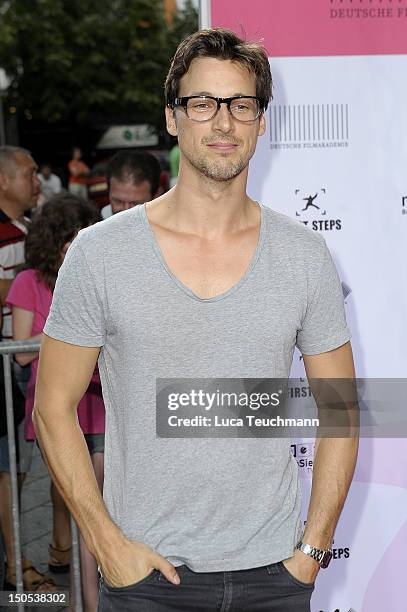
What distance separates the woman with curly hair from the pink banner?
1.60m

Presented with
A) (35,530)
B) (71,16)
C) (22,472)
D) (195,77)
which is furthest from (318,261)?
(71,16)

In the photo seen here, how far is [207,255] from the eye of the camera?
246 cm

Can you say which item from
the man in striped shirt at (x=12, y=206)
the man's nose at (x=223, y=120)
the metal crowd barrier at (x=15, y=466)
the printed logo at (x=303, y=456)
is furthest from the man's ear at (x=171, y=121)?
the man in striped shirt at (x=12, y=206)

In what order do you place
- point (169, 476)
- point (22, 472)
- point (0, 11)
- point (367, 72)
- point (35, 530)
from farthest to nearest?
point (0, 11)
point (35, 530)
point (22, 472)
point (367, 72)
point (169, 476)

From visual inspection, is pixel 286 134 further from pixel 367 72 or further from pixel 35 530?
pixel 35 530

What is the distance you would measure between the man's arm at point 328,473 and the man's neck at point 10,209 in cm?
360

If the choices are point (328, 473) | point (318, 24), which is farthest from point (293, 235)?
point (318, 24)

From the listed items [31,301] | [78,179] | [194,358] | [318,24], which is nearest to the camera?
[194,358]

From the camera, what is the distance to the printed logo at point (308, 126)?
11.1ft

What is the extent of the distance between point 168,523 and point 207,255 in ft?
2.07

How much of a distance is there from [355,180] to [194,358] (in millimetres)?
1347

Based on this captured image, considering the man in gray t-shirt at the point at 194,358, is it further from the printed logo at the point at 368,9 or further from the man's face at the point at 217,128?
the printed logo at the point at 368,9

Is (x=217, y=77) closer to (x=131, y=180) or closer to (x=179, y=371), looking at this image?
(x=179, y=371)

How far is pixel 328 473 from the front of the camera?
98.6 inches
